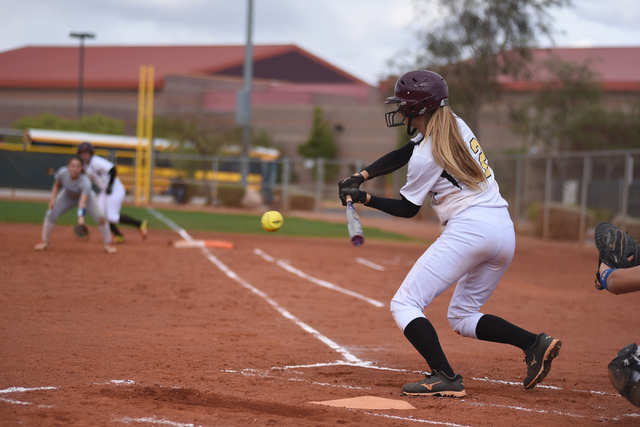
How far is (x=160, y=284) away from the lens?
9.23m

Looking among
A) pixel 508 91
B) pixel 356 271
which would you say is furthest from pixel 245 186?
pixel 356 271

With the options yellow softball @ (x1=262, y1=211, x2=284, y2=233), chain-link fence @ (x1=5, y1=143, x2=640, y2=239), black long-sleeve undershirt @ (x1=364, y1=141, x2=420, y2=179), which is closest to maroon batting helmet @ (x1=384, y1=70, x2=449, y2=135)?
black long-sleeve undershirt @ (x1=364, y1=141, x2=420, y2=179)

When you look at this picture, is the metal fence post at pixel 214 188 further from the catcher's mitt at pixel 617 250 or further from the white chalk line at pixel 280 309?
the catcher's mitt at pixel 617 250

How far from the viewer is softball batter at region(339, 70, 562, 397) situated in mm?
4254

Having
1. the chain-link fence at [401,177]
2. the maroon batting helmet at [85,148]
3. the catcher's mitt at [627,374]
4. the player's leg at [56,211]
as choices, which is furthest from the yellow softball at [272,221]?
the chain-link fence at [401,177]

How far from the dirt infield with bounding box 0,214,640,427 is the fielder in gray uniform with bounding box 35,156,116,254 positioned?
0.61 meters

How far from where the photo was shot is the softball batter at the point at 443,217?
425 centimetres

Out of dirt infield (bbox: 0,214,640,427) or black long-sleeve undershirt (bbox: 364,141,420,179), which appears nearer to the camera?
dirt infield (bbox: 0,214,640,427)

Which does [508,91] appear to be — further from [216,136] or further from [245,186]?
[216,136]

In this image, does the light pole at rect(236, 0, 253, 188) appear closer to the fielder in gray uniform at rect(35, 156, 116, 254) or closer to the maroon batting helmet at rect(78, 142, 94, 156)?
the maroon batting helmet at rect(78, 142, 94, 156)

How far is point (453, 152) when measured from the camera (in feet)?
14.0

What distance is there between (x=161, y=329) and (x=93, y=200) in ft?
18.8

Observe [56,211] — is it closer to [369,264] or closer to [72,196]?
[72,196]

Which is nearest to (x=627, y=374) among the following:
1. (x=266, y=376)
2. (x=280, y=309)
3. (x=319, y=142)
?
(x=266, y=376)
